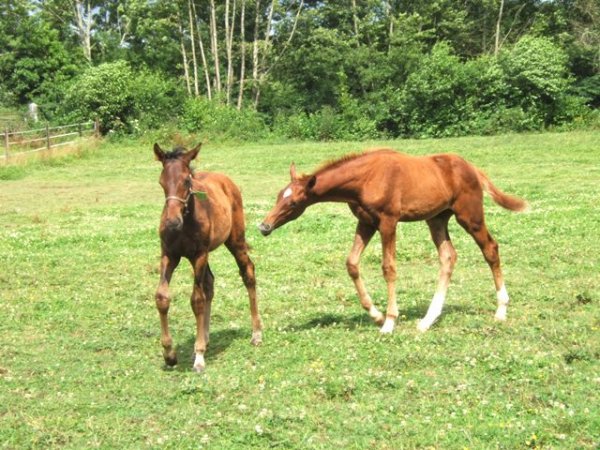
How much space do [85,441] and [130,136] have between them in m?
37.2

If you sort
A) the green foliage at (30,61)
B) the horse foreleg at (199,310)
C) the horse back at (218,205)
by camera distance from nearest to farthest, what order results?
the horse foreleg at (199,310)
the horse back at (218,205)
the green foliage at (30,61)

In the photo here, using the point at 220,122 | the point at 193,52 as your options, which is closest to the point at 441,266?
the point at 220,122

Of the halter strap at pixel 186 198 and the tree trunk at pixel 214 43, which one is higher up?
the tree trunk at pixel 214 43

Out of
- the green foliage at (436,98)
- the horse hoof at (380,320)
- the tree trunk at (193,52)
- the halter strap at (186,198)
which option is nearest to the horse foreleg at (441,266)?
the horse hoof at (380,320)

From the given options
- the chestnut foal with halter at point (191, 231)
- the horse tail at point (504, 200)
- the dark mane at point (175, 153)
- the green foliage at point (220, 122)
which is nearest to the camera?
the chestnut foal with halter at point (191, 231)

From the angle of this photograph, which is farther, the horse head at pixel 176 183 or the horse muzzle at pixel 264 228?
the horse muzzle at pixel 264 228

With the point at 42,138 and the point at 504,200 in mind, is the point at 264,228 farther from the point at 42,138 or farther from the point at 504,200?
the point at 42,138

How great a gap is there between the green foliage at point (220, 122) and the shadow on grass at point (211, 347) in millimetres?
32872

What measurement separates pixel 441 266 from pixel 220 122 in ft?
114

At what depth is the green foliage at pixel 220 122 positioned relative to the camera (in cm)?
4222

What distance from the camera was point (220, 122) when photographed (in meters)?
42.8

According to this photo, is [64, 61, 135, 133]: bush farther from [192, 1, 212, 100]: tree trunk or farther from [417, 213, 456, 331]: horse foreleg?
[417, 213, 456, 331]: horse foreleg

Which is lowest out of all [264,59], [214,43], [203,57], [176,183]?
[176,183]

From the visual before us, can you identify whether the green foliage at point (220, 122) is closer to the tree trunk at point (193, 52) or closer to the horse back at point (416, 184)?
the tree trunk at point (193, 52)
